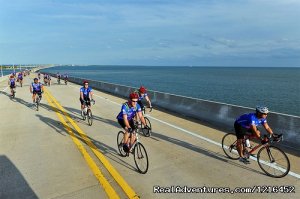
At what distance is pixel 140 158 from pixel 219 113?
646 centimetres

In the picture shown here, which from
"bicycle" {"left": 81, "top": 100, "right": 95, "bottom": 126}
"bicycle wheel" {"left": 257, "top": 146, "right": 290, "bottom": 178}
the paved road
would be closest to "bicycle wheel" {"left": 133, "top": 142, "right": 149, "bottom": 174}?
the paved road

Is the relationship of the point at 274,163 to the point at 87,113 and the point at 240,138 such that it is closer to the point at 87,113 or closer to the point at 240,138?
the point at 240,138

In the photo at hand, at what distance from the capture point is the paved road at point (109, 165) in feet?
20.6

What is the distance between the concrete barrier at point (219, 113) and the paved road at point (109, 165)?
35.8 inches

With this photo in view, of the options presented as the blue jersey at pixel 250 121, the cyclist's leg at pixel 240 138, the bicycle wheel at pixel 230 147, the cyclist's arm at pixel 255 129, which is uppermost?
the blue jersey at pixel 250 121

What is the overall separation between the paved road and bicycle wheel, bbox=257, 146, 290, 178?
173mm

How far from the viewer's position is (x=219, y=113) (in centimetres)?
1283

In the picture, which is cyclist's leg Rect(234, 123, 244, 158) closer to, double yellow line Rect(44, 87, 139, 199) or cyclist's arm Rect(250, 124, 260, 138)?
cyclist's arm Rect(250, 124, 260, 138)

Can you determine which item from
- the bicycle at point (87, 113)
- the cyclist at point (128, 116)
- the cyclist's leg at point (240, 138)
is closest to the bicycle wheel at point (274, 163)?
the cyclist's leg at point (240, 138)

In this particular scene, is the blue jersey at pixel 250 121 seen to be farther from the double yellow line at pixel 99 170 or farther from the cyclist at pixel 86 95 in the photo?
the cyclist at pixel 86 95

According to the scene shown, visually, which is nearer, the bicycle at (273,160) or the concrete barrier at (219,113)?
the bicycle at (273,160)

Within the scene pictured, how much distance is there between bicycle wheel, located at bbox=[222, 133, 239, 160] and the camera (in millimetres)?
8156

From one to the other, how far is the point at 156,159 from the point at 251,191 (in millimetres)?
2762

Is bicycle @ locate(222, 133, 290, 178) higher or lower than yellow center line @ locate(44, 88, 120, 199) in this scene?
→ higher
